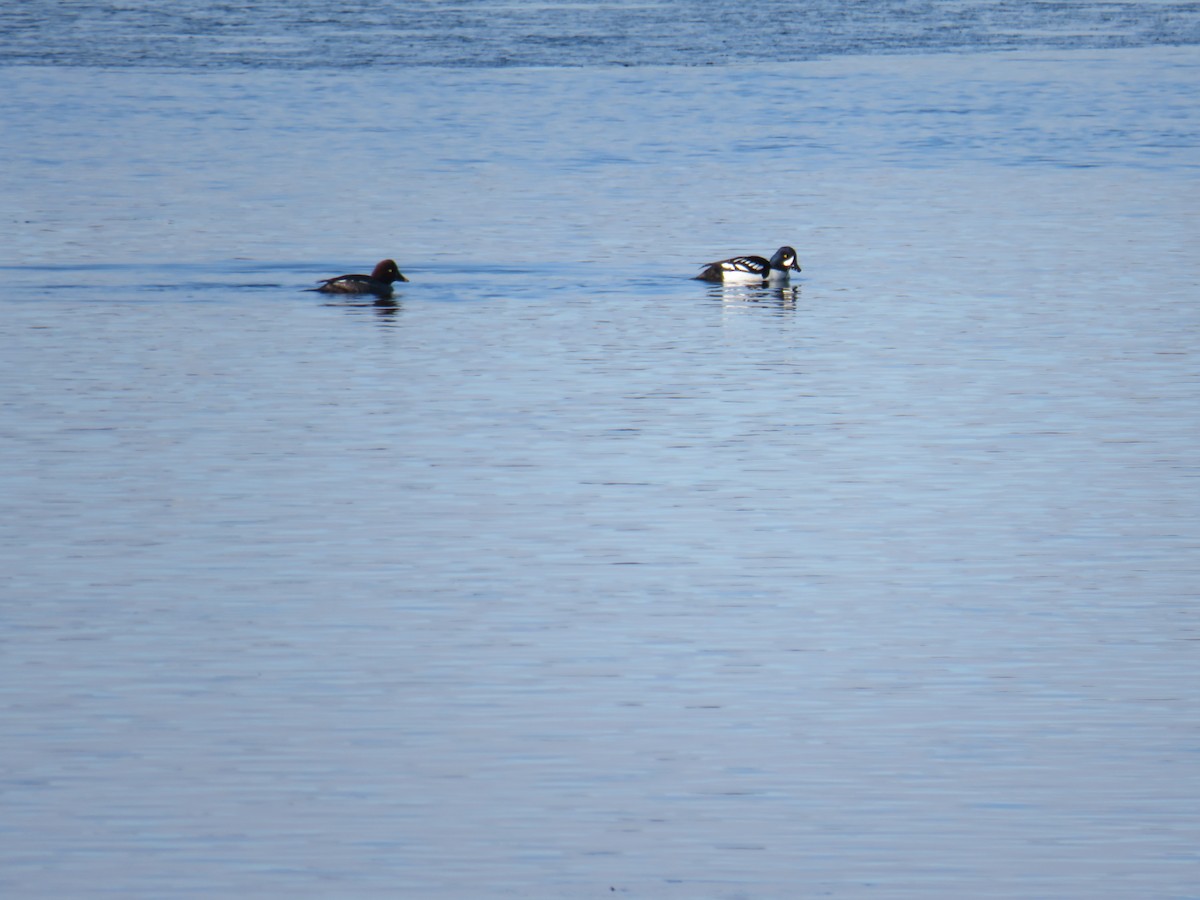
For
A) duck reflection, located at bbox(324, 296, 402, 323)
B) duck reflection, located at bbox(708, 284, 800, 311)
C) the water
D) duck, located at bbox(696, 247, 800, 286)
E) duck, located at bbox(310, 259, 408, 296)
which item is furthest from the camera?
duck, located at bbox(696, 247, 800, 286)

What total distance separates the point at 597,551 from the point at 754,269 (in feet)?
34.3

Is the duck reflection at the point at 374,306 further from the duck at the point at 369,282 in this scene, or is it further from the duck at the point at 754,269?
the duck at the point at 754,269

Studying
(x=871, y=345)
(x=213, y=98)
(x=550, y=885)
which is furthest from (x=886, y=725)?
(x=213, y=98)

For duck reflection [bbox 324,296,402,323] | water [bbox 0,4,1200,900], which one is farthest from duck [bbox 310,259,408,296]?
water [bbox 0,4,1200,900]

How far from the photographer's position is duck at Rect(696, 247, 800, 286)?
68.3ft

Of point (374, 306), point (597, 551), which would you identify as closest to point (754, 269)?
point (374, 306)

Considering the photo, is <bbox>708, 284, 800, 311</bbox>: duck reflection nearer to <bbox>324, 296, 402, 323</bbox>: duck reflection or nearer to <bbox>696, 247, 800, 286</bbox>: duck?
<bbox>696, 247, 800, 286</bbox>: duck

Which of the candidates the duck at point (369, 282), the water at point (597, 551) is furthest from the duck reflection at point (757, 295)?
the duck at point (369, 282)

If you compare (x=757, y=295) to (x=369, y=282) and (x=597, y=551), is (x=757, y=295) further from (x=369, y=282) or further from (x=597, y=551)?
(x=597, y=551)

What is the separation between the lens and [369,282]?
19703 millimetres

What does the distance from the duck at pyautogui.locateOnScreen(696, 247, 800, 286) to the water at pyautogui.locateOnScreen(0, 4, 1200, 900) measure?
358 mm

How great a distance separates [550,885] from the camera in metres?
6.77

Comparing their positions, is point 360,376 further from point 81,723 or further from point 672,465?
point 81,723

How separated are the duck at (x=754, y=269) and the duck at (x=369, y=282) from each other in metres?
2.83
